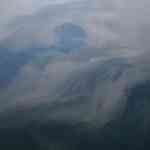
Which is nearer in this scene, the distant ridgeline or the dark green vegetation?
the dark green vegetation

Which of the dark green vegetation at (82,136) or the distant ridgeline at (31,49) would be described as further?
the distant ridgeline at (31,49)

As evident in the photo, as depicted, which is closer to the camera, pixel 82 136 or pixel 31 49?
pixel 82 136

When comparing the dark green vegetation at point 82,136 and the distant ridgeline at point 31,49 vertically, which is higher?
the distant ridgeline at point 31,49

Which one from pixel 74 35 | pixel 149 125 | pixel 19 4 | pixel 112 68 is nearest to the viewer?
pixel 149 125

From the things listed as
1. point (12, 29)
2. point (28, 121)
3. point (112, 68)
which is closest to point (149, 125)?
point (112, 68)

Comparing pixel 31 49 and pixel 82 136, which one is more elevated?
pixel 31 49

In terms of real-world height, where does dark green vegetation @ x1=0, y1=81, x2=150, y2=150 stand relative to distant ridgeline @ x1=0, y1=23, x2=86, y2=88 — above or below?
below

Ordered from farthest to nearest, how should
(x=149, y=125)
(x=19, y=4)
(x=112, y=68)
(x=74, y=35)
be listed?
(x=19, y=4), (x=74, y=35), (x=112, y=68), (x=149, y=125)

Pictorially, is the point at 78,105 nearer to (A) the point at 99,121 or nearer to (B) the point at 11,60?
(A) the point at 99,121

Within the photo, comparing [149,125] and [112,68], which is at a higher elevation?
[112,68]

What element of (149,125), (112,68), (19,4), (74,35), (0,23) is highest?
(19,4)

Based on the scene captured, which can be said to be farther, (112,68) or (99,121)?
(112,68)
